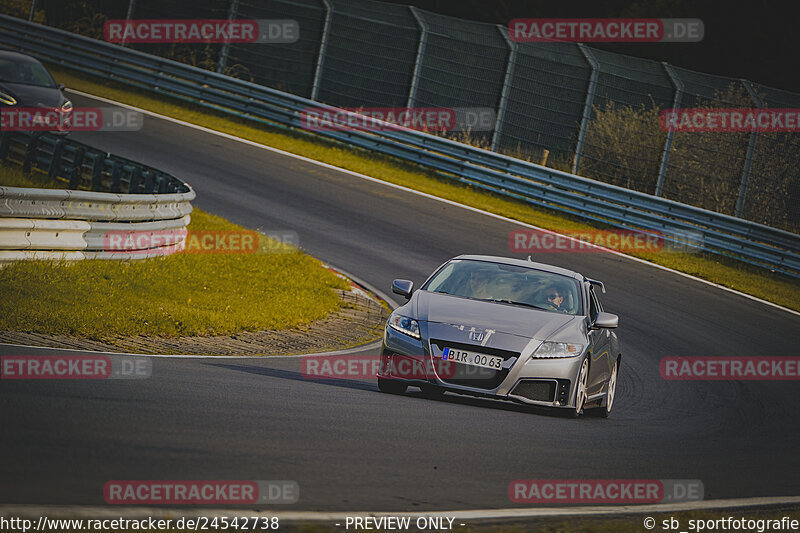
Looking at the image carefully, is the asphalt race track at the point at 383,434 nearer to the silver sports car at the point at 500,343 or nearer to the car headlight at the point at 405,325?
the silver sports car at the point at 500,343

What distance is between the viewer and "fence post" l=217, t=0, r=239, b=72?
99.8ft

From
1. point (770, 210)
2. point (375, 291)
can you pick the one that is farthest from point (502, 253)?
point (770, 210)

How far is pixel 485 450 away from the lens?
25.0 feet

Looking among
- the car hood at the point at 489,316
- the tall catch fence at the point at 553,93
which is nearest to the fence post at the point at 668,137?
the tall catch fence at the point at 553,93

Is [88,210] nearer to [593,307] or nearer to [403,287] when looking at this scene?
[403,287]

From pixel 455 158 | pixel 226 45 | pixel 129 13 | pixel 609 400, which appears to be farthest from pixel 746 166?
pixel 129 13

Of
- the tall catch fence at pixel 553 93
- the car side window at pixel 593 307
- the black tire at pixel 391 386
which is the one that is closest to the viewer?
the black tire at pixel 391 386

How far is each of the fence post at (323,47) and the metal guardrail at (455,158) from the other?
1.83 meters

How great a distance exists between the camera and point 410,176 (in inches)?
1017

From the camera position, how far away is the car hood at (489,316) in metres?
9.44

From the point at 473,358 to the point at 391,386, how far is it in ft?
3.31

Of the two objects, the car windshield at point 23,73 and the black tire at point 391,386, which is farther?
the car windshield at point 23,73

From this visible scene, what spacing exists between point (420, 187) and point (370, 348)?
11.6 meters

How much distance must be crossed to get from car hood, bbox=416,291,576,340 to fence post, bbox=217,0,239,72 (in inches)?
866
